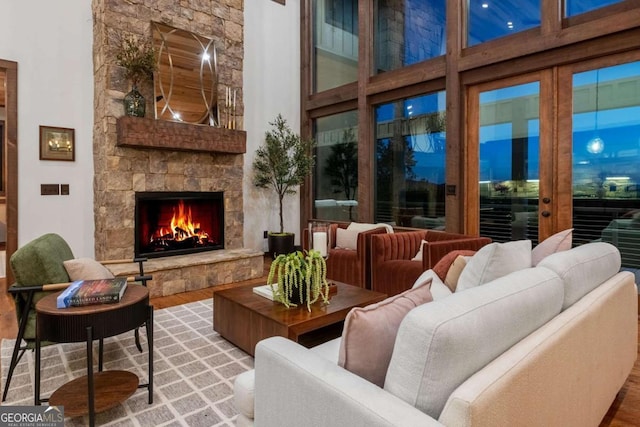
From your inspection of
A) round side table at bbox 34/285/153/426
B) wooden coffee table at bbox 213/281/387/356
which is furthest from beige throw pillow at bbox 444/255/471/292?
round side table at bbox 34/285/153/426

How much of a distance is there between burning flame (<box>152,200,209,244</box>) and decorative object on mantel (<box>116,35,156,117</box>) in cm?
122

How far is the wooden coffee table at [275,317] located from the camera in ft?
7.11

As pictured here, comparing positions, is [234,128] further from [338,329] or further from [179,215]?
[338,329]

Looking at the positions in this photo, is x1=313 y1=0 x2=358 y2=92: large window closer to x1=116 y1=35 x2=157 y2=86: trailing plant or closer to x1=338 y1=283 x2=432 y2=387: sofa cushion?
x1=116 y1=35 x2=157 y2=86: trailing plant

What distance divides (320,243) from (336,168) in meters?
3.57

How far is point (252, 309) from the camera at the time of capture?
2.36 metres

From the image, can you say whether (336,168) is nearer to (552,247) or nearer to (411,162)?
(411,162)

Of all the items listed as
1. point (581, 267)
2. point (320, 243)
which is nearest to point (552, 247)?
point (581, 267)

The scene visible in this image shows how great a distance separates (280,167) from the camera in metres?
5.47

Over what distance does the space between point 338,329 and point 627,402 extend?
164 centimetres

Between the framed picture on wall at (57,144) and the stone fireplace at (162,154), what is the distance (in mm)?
231

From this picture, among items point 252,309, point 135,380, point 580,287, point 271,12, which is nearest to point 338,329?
point 252,309

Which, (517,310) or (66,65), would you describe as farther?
(66,65)

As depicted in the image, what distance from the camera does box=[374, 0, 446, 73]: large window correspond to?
4.64 meters
